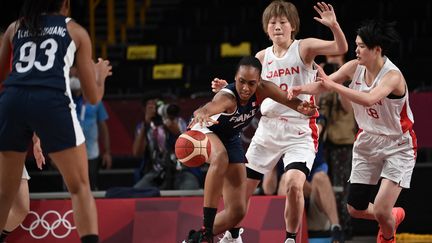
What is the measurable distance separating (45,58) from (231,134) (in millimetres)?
2266

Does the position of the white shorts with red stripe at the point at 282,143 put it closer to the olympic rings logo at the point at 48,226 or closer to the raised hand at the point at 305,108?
the raised hand at the point at 305,108

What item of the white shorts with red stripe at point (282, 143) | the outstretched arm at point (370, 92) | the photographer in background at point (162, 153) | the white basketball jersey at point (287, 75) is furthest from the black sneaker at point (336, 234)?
the outstretched arm at point (370, 92)

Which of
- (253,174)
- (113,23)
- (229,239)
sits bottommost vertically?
(229,239)

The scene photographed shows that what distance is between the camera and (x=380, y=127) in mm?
7660

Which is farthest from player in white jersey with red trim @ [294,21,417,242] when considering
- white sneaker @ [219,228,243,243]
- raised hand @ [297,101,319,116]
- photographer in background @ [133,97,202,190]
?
photographer in background @ [133,97,202,190]

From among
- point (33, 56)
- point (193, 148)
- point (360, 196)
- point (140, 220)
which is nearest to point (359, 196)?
point (360, 196)

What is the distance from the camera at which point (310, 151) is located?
7.92 metres

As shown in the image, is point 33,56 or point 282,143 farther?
point 282,143

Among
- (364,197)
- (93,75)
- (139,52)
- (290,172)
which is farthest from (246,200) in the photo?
(139,52)

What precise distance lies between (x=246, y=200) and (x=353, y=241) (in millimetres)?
3166

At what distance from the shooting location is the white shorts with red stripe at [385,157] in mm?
7668

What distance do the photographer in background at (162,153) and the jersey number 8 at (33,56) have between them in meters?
4.26

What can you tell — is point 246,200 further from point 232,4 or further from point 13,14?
point 13,14

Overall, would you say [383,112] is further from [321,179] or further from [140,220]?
[140,220]
